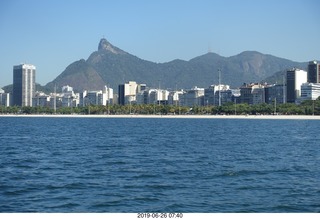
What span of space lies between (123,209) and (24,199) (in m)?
3.25

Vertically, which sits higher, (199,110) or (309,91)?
(309,91)

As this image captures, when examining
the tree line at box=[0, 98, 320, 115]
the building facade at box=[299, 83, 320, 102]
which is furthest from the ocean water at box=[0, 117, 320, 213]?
the building facade at box=[299, 83, 320, 102]

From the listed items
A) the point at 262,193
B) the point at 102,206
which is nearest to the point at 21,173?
the point at 102,206

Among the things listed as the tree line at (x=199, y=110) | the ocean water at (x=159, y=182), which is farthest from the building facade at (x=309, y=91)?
the ocean water at (x=159, y=182)

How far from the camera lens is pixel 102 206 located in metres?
14.0

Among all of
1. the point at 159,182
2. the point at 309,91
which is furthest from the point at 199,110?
the point at 159,182

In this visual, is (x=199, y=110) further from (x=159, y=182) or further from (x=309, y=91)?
(x=159, y=182)

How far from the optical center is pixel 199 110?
525 feet

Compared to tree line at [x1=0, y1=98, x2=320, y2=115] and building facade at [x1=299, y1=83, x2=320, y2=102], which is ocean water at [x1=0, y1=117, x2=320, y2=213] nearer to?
tree line at [x1=0, y1=98, x2=320, y2=115]

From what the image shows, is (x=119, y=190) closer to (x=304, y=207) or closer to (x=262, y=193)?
(x=262, y=193)

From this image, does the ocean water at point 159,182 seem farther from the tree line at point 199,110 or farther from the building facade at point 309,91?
the building facade at point 309,91

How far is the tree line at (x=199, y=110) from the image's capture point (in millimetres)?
145125

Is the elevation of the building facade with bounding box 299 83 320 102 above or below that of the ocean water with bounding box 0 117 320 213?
above

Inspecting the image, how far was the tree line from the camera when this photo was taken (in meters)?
145
